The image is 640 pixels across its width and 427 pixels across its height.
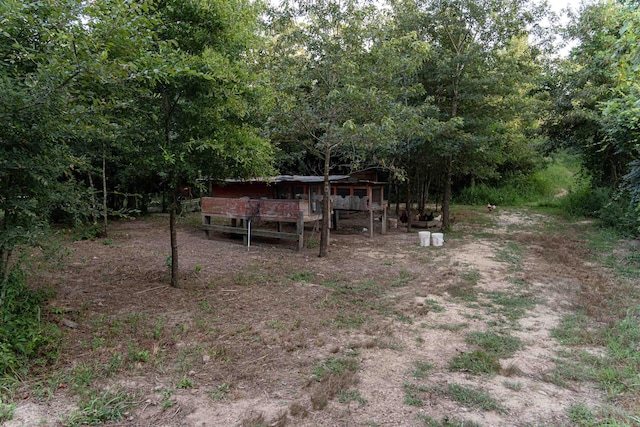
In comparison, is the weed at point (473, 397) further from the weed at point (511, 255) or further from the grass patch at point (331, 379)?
the weed at point (511, 255)

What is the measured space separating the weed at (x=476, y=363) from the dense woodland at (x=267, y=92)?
2.40 metres

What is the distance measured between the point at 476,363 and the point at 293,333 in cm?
181

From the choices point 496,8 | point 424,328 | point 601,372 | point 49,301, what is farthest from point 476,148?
point 49,301

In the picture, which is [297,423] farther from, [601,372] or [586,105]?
[586,105]

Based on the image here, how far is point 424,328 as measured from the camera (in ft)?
14.6

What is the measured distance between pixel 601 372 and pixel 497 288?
290 cm

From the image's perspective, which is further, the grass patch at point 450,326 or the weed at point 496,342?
the grass patch at point 450,326

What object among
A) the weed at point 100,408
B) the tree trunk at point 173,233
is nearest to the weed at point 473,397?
the weed at point 100,408

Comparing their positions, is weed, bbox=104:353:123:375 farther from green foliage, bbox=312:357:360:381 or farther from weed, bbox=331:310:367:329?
weed, bbox=331:310:367:329

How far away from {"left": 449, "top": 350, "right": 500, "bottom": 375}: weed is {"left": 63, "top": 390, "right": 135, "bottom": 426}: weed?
256cm

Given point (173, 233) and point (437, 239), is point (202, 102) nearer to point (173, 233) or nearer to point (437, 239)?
point (173, 233)

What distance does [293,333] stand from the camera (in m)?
4.23

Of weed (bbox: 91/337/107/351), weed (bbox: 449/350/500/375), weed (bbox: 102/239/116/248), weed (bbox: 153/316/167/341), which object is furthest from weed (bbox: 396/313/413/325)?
weed (bbox: 102/239/116/248)

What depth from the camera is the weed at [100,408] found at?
2.55 m
